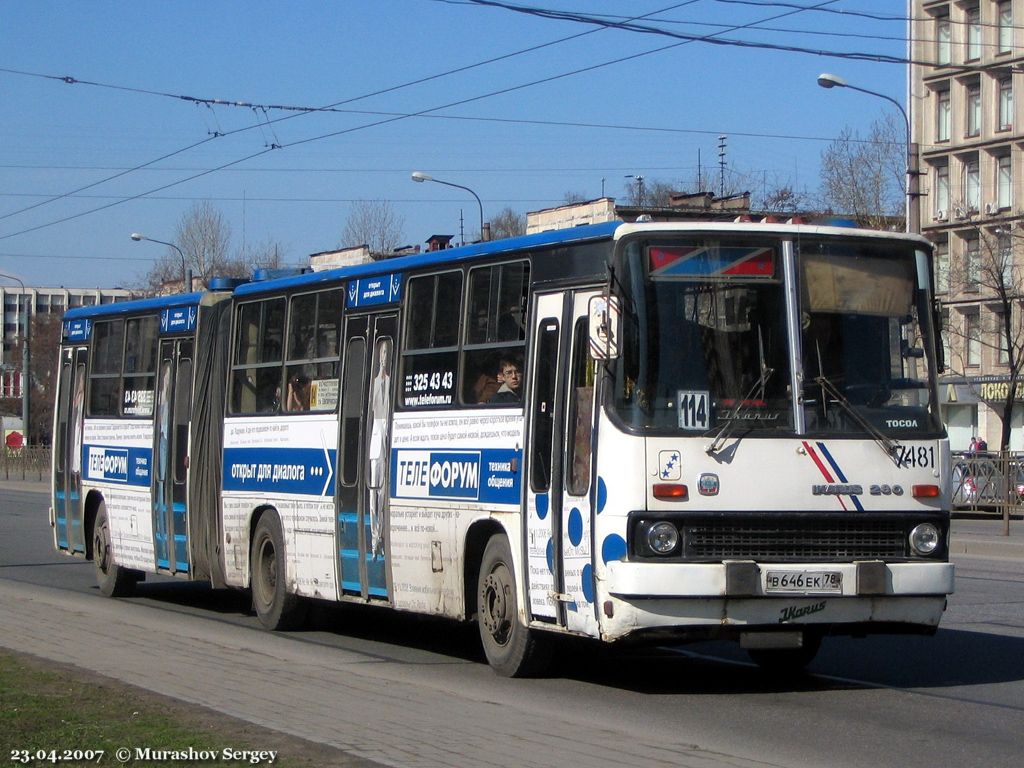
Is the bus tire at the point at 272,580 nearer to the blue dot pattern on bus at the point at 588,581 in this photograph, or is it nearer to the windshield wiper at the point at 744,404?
the blue dot pattern on bus at the point at 588,581

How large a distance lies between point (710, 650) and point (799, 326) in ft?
13.3

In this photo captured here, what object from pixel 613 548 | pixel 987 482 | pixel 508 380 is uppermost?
pixel 508 380

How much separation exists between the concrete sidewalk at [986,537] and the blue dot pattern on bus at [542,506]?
15.0m

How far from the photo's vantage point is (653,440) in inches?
398

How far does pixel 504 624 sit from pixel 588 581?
1505 millimetres

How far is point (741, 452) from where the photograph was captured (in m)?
10.2

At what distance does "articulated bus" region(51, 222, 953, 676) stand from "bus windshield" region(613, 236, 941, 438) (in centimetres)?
1

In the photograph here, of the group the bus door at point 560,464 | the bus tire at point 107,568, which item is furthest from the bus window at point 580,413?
the bus tire at point 107,568

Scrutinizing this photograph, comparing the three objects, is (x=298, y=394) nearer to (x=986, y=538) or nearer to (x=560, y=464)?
(x=560, y=464)

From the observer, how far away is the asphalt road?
27.9 feet

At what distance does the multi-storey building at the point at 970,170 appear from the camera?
6372 cm

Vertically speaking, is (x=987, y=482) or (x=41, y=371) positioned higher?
(x=41, y=371)

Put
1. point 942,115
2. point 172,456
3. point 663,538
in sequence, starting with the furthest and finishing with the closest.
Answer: point 942,115, point 172,456, point 663,538

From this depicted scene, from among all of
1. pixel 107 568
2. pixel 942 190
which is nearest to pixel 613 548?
pixel 107 568
